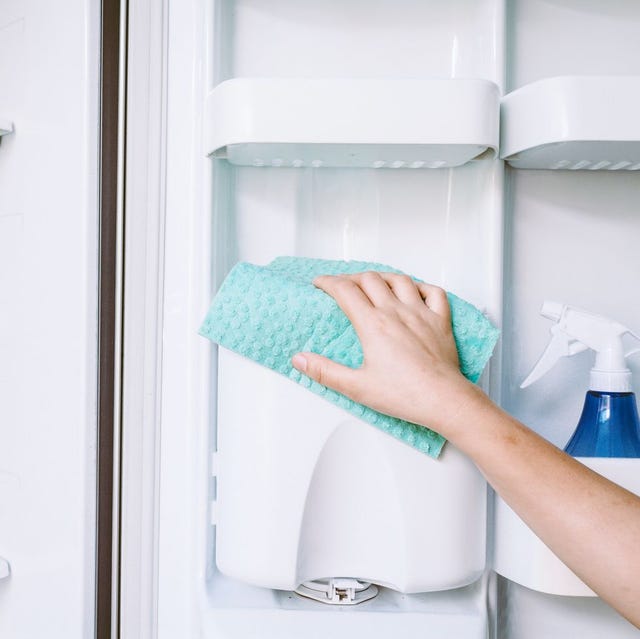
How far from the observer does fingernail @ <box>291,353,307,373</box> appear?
19.3 inches

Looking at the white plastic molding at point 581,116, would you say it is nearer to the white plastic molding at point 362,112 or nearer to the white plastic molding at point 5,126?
the white plastic molding at point 362,112

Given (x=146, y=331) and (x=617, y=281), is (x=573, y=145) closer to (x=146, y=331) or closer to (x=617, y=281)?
(x=617, y=281)

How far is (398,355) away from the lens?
465 mm

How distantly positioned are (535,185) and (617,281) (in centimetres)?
11

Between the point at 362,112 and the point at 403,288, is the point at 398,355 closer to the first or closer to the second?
the point at 403,288

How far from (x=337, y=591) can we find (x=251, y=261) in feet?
0.94

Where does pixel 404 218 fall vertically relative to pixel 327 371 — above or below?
above

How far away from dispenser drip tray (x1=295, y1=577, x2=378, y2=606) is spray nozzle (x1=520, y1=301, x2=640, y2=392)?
8.4 inches

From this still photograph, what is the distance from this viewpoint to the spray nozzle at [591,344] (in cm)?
52

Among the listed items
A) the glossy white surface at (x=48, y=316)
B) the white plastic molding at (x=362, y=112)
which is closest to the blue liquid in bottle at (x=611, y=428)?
the white plastic molding at (x=362, y=112)

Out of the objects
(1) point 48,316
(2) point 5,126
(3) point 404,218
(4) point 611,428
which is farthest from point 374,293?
(2) point 5,126

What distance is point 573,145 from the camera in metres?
0.50

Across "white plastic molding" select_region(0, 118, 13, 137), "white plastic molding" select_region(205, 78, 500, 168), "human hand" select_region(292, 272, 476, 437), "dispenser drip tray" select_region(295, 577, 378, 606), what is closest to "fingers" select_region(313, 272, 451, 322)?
"human hand" select_region(292, 272, 476, 437)

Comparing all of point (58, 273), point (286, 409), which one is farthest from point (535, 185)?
point (58, 273)
